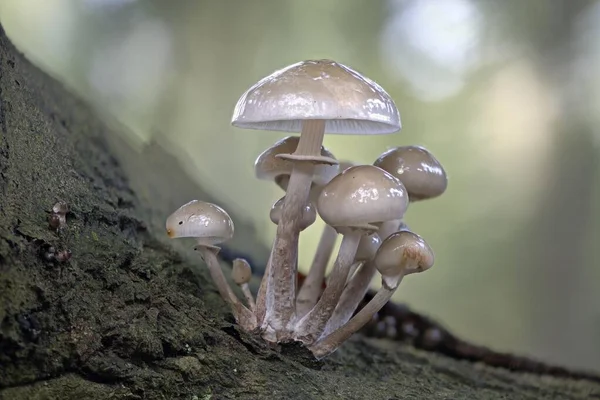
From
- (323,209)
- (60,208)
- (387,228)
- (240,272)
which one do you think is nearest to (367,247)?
(387,228)

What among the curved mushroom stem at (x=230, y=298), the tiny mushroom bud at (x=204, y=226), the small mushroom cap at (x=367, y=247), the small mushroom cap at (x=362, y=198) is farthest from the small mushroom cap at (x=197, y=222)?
the small mushroom cap at (x=367, y=247)

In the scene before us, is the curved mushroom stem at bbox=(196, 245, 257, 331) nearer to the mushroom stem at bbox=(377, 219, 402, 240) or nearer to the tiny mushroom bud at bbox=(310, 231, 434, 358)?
the tiny mushroom bud at bbox=(310, 231, 434, 358)

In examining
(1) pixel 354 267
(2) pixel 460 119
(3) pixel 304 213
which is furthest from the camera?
(2) pixel 460 119

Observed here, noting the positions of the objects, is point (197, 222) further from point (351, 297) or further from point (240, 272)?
point (351, 297)

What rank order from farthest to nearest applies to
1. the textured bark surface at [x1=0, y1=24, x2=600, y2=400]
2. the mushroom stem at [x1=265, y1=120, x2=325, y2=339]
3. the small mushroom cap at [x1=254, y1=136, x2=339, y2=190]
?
the small mushroom cap at [x1=254, y1=136, x2=339, y2=190], the mushroom stem at [x1=265, y1=120, x2=325, y2=339], the textured bark surface at [x1=0, y1=24, x2=600, y2=400]

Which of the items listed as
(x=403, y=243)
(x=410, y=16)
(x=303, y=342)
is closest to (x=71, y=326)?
(x=303, y=342)

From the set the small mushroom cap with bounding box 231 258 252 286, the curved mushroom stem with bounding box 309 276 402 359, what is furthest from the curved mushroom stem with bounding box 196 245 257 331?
the curved mushroom stem with bounding box 309 276 402 359
